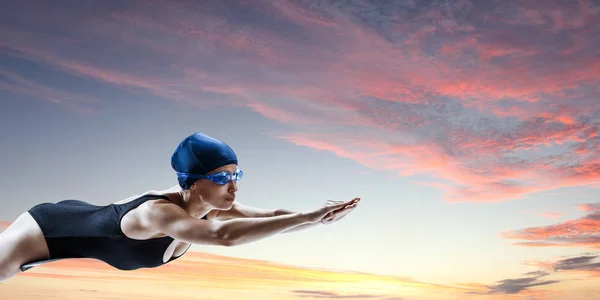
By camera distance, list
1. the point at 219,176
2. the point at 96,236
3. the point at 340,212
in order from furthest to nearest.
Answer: the point at 96,236 < the point at 219,176 < the point at 340,212

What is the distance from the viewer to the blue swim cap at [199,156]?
13.8ft

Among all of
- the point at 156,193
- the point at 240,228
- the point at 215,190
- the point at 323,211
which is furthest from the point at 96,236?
the point at 323,211

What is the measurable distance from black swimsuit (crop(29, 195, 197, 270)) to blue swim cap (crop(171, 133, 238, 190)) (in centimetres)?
24

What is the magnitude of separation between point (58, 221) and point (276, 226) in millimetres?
2074

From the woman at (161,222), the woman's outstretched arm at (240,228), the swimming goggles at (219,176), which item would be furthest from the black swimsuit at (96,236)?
the woman's outstretched arm at (240,228)

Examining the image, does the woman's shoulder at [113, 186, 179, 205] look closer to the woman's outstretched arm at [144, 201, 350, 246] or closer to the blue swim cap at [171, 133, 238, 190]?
the blue swim cap at [171, 133, 238, 190]

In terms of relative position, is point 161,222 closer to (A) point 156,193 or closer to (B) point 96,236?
(A) point 156,193

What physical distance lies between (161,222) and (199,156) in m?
0.51

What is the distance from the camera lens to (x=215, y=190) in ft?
14.0

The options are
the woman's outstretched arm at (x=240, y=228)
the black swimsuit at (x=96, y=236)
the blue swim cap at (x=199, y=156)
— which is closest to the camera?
the woman's outstretched arm at (x=240, y=228)

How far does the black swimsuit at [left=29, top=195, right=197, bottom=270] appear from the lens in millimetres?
4531

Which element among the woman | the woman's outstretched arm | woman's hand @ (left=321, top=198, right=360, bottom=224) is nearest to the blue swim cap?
the woman

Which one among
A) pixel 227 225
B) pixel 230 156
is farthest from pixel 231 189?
pixel 227 225

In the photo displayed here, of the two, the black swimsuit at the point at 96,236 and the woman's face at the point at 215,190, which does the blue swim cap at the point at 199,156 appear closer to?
the woman's face at the point at 215,190
